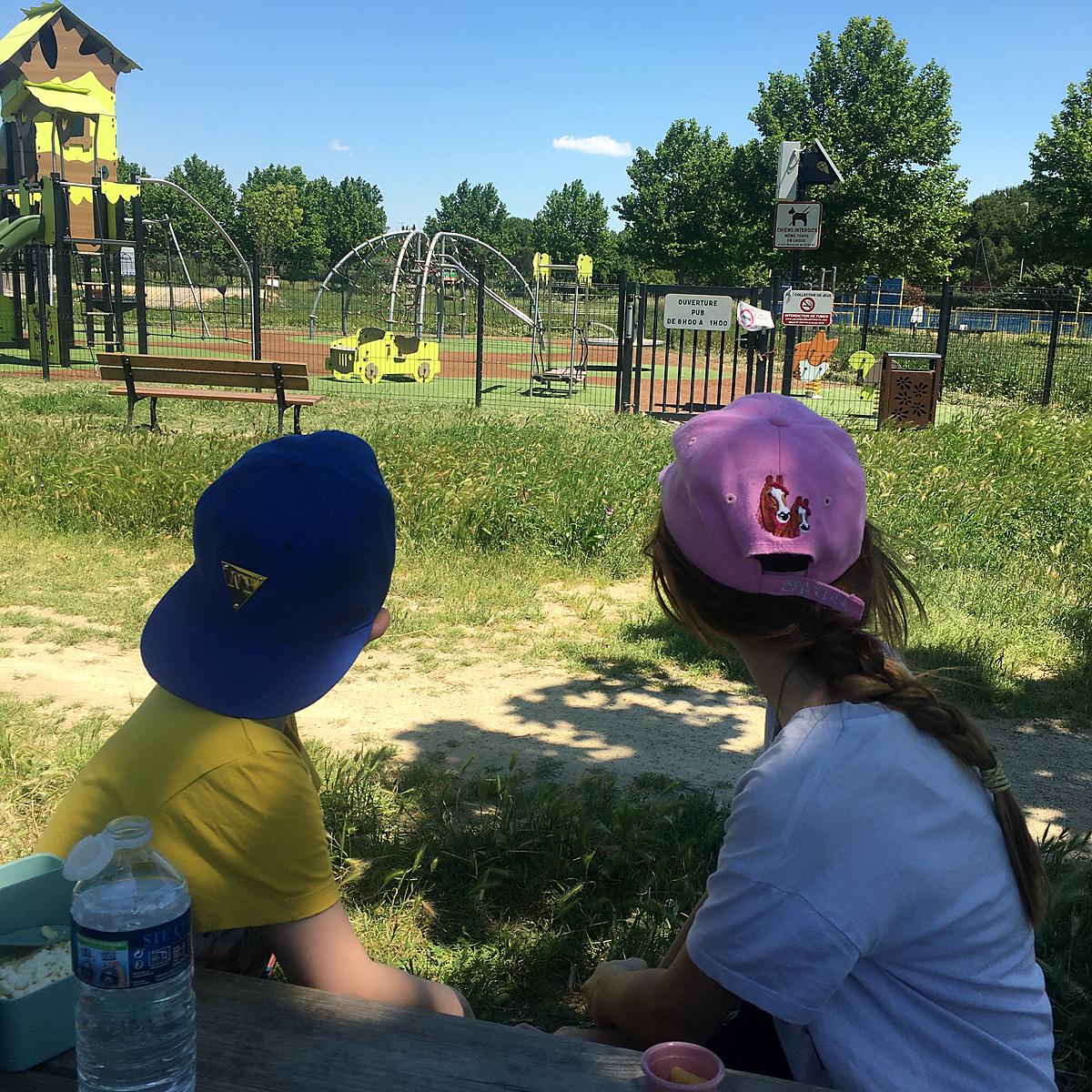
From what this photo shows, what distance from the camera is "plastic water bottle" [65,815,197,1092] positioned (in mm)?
1084

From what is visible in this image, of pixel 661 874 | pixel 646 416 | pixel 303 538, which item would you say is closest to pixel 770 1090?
pixel 303 538

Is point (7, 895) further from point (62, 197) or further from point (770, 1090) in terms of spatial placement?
point (62, 197)

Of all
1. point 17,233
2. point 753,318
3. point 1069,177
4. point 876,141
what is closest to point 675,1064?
point 753,318

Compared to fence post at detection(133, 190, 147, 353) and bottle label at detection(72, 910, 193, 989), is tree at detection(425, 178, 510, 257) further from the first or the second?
bottle label at detection(72, 910, 193, 989)

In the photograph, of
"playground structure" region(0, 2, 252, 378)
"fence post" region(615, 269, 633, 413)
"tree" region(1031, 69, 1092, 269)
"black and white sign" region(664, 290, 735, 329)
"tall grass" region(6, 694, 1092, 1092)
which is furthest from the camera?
"tree" region(1031, 69, 1092, 269)

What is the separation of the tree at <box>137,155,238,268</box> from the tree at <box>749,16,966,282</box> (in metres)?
31.6

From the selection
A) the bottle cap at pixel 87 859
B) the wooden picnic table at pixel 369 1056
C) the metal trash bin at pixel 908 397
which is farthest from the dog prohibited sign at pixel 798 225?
the bottle cap at pixel 87 859

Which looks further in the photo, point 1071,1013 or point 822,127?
point 822,127

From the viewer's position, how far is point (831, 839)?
48.6 inches

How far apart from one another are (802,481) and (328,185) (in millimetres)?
95858

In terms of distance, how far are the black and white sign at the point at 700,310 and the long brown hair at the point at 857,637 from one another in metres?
12.2

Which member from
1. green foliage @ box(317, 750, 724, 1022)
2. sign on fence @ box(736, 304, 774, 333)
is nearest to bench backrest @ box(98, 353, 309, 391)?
sign on fence @ box(736, 304, 774, 333)

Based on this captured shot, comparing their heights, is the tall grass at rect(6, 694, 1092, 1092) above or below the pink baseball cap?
below

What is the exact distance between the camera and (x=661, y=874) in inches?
123
